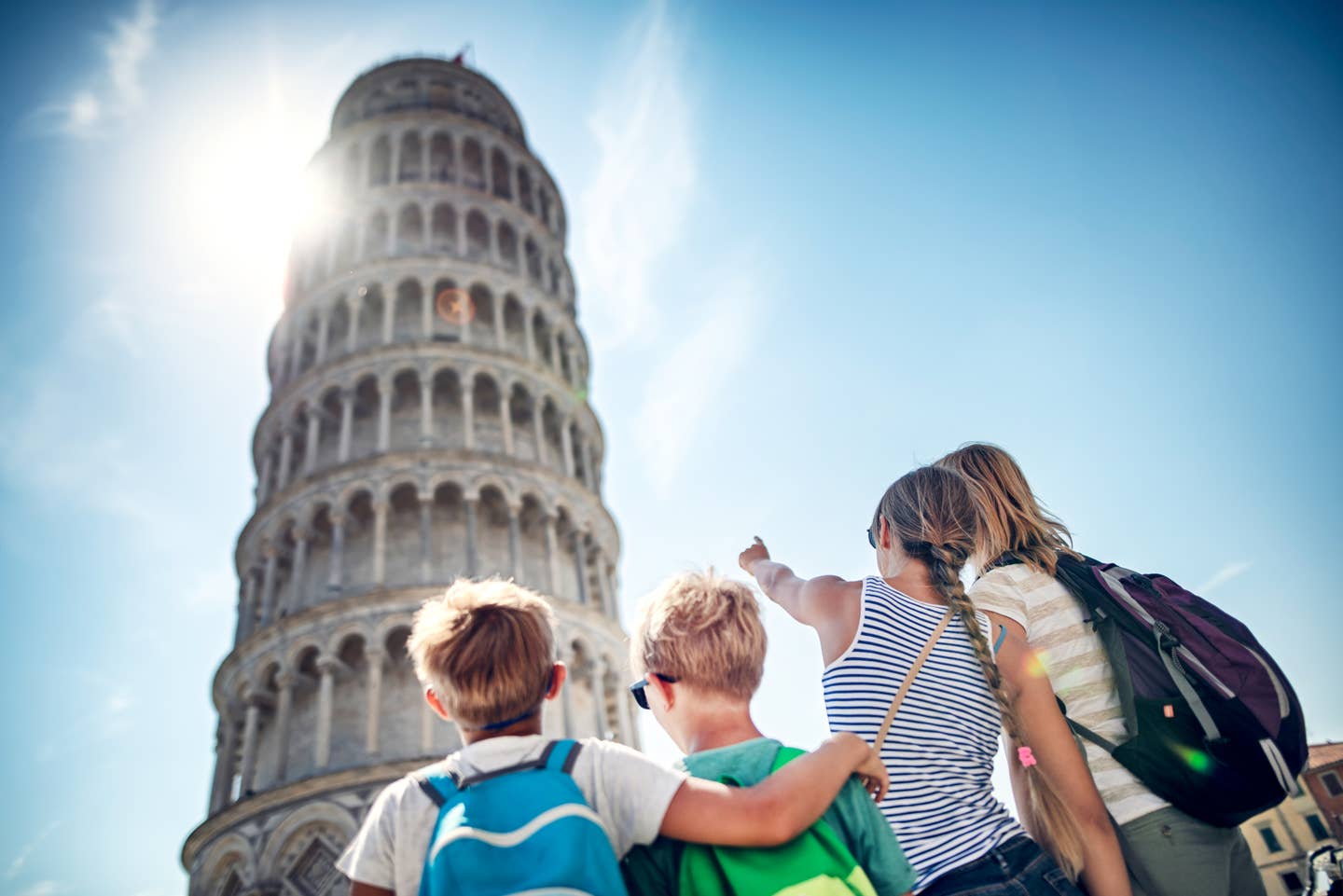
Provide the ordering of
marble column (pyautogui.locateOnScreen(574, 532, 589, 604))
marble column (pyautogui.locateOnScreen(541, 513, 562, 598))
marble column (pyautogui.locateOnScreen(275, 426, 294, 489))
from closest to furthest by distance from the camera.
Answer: marble column (pyautogui.locateOnScreen(541, 513, 562, 598))
marble column (pyautogui.locateOnScreen(574, 532, 589, 604))
marble column (pyautogui.locateOnScreen(275, 426, 294, 489))

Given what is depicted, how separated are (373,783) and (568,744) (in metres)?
14.7

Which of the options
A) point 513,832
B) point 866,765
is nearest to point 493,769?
point 513,832

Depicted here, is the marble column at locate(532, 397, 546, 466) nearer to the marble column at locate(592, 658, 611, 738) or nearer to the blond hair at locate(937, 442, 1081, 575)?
the marble column at locate(592, 658, 611, 738)

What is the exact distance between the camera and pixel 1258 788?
2.34m


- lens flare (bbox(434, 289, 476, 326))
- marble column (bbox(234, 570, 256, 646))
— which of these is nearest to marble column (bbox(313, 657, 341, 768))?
marble column (bbox(234, 570, 256, 646))

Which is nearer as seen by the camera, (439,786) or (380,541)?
(439,786)

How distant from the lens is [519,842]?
1.96 m

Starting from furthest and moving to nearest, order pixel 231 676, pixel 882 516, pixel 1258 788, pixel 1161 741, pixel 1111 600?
pixel 231 676, pixel 882 516, pixel 1111 600, pixel 1161 741, pixel 1258 788

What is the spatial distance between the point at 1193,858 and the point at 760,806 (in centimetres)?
137

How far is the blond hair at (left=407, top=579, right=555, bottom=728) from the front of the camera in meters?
2.23

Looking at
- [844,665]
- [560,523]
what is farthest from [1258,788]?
[560,523]

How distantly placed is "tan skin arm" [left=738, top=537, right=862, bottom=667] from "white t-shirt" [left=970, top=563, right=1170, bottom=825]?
1.46ft

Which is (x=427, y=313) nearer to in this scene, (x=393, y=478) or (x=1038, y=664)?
(x=393, y=478)

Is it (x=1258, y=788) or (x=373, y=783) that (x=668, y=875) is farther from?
(x=373, y=783)
